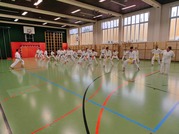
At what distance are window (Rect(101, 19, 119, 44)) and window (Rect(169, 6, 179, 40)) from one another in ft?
19.4

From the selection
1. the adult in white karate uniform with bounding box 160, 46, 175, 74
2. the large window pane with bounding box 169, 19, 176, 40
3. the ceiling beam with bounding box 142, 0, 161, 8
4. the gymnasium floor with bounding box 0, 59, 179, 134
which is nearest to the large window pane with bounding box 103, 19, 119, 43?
the ceiling beam with bounding box 142, 0, 161, 8

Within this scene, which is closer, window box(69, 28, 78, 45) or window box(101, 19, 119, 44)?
window box(101, 19, 119, 44)

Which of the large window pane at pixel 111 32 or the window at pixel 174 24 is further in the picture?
the large window pane at pixel 111 32

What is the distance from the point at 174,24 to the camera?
10.9 metres

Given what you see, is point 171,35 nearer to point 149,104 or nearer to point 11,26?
point 149,104

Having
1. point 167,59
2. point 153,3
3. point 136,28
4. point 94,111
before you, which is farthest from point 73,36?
point 94,111

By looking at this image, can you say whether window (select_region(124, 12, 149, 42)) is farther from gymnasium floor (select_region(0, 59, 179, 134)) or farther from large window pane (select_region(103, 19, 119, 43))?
gymnasium floor (select_region(0, 59, 179, 134))

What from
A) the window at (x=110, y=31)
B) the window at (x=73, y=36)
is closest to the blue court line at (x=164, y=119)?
the window at (x=110, y=31)

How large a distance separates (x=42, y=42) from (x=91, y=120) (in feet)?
68.1

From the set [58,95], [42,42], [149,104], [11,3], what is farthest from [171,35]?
[42,42]

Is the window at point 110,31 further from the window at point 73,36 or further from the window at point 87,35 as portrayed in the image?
the window at point 73,36

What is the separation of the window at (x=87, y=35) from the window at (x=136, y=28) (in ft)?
19.9

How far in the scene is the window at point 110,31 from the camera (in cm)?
1536

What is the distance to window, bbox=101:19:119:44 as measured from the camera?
50.4 ft
